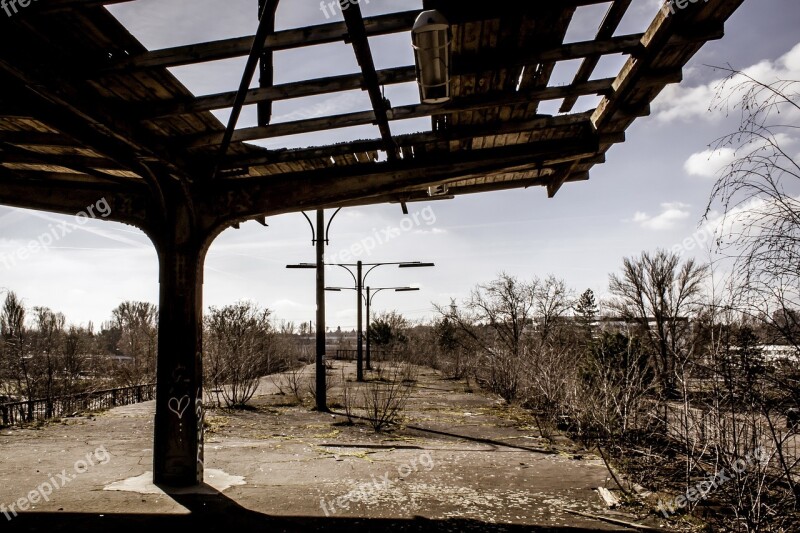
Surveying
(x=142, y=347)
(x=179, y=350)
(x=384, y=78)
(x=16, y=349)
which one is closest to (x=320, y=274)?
(x=179, y=350)

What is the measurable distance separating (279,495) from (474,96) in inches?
209

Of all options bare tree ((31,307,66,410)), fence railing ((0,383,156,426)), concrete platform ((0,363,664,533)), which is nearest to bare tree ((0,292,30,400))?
bare tree ((31,307,66,410))

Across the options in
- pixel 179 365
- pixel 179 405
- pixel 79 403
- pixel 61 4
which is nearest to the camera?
pixel 61 4

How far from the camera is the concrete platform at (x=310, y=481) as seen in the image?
18.0 feet

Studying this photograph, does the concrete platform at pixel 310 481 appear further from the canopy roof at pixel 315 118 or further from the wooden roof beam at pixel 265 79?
the wooden roof beam at pixel 265 79

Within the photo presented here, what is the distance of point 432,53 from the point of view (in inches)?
134

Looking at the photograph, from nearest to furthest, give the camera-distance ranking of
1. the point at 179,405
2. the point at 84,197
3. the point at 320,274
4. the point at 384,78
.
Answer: the point at 384,78 → the point at 179,405 → the point at 84,197 → the point at 320,274

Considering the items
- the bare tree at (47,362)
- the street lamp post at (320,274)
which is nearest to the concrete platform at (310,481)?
the street lamp post at (320,274)

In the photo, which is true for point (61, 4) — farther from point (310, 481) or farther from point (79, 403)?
point (79, 403)

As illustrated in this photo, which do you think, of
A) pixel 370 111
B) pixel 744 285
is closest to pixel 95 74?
pixel 370 111

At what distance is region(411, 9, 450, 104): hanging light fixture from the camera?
10.4ft

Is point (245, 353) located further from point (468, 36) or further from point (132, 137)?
point (468, 36)

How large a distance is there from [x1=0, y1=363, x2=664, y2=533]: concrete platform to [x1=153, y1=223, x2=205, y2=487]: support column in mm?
353

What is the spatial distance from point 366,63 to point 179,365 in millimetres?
4872
